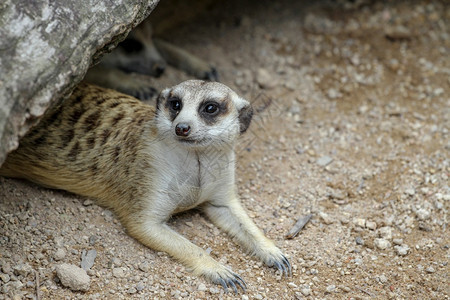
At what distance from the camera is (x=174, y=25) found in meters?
5.23

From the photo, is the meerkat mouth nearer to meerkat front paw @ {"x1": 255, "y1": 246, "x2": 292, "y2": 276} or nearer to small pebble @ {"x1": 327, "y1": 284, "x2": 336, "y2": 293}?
meerkat front paw @ {"x1": 255, "y1": 246, "x2": 292, "y2": 276}

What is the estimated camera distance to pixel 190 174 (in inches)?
120

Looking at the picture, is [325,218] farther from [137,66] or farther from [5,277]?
[137,66]

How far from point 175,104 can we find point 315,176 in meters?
1.23

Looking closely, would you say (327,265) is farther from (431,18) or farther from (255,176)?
(431,18)

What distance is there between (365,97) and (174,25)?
6.28 ft

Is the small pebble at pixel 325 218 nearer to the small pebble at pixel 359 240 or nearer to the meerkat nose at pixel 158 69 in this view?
the small pebble at pixel 359 240

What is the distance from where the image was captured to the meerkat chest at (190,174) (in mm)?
3008

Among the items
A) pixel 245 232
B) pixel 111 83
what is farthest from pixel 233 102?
pixel 111 83

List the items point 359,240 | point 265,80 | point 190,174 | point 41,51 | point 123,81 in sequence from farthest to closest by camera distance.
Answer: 1. point 265,80
2. point 123,81
3. point 359,240
4. point 190,174
5. point 41,51

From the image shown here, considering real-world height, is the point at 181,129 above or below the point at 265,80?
above

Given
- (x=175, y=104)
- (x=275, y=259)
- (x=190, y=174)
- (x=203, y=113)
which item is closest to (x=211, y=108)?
(x=203, y=113)

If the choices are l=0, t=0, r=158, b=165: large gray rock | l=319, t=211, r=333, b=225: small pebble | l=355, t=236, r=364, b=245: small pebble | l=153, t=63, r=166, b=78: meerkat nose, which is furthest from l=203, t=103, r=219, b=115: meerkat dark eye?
l=153, t=63, r=166, b=78: meerkat nose

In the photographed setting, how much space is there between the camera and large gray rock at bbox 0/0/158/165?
2182mm
